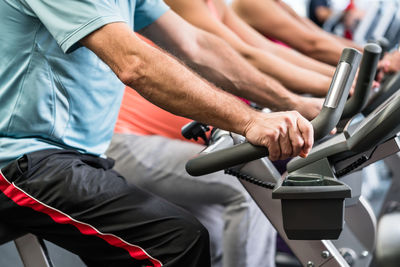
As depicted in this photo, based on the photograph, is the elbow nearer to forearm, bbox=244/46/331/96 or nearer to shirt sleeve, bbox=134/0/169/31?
shirt sleeve, bbox=134/0/169/31

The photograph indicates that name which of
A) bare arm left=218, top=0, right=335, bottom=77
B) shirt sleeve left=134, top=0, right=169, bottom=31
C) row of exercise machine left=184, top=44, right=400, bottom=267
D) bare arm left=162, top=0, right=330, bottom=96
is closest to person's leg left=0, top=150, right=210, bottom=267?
row of exercise machine left=184, top=44, right=400, bottom=267

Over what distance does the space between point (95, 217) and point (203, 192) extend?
2.52ft

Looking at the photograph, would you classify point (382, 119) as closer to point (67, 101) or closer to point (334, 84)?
point (334, 84)

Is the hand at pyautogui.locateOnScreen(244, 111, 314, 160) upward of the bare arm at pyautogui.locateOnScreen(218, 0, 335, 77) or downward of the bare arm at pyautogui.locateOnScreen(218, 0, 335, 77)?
upward

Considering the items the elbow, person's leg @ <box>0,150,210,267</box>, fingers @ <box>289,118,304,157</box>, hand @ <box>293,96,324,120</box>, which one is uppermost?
fingers @ <box>289,118,304,157</box>

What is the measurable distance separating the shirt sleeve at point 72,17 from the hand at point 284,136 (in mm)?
417

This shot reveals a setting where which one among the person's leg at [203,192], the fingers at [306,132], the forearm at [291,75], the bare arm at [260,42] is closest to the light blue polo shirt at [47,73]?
the fingers at [306,132]

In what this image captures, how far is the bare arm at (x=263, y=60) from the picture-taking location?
196 centimetres

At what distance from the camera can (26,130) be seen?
4.45 ft

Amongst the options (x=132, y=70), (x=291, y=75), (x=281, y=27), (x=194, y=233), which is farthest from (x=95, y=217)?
(x=281, y=27)

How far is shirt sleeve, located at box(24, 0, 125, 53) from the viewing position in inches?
47.5

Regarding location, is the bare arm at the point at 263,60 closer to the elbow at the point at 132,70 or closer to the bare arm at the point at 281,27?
the elbow at the point at 132,70

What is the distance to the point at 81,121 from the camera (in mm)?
1444

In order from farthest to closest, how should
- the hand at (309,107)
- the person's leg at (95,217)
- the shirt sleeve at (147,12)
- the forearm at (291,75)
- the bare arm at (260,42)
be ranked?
the bare arm at (260,42)
the forearm at (291,75)
the shirt sleeve at (147,12)
the hand at (309,107)
the person's leg at (95,217)
